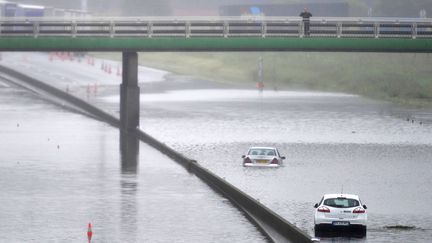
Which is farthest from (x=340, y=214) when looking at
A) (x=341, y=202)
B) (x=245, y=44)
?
(x=245, y=44)

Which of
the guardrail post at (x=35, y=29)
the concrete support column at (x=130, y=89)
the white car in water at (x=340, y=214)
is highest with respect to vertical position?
the guardrail post at (x=35, y=29)

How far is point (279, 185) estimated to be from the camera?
60188 millimetres

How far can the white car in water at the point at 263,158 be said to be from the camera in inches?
2677

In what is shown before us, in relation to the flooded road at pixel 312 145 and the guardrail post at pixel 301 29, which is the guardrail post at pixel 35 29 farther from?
the guardrail post at pixel 301 29

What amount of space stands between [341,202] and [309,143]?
38715 millimetres

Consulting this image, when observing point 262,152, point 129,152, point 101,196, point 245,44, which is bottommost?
point 129,152

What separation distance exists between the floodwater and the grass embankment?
485 cm

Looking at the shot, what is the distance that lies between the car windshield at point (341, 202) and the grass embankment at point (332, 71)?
2968 inches

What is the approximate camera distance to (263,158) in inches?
2687

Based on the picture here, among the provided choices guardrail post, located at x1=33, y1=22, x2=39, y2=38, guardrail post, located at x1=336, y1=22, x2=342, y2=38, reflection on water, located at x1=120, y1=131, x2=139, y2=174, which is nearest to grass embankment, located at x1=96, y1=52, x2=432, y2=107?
reflection on water, located at x1=120, y1=131, x2=139, y2=174

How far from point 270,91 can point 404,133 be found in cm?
4991

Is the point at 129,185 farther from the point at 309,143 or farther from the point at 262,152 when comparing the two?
the point at 309,143

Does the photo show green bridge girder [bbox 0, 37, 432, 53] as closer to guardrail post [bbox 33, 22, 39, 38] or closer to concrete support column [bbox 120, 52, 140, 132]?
guardrail post [bbox 33, 22, 39, 38]

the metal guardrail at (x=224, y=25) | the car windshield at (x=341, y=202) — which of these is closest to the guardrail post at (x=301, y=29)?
the metal guardrail at (x=224, y=25)
